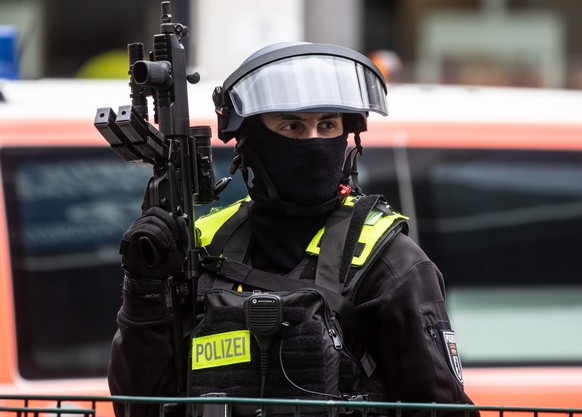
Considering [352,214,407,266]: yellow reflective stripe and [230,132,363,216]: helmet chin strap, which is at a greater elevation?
[230,132,363,216]: helmet chin strap

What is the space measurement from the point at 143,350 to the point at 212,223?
397 millimetres

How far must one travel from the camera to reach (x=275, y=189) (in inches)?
109

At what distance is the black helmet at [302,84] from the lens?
2709 mm

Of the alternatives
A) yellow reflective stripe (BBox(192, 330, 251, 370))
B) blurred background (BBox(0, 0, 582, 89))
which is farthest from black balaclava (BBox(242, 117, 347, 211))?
blurred background (BBox(0, 0, 582, 89))

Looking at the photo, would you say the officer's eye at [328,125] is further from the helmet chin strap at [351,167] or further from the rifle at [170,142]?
the rifle at [170,142]

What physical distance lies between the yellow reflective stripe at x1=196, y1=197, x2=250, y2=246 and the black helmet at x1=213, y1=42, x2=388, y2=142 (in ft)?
0.64

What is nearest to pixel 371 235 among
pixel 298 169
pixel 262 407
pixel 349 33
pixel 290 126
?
pixel 298 169

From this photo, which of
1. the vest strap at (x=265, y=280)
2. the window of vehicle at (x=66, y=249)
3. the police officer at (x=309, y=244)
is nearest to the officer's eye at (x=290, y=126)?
the police officer at (x=309, y=244)

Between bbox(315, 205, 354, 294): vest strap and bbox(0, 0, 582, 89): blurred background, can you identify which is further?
bbox(0, 0, 582, 89): blurred background

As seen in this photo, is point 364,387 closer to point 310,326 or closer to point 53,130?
point 310,326

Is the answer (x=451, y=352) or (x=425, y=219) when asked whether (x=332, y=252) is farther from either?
(x=425, y=219)

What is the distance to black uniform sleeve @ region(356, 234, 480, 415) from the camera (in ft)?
8.39

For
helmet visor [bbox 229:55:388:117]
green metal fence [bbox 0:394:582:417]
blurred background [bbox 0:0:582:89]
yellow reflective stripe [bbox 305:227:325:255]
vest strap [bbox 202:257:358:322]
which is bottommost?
green metal fence [bbox 0:394:582:417]

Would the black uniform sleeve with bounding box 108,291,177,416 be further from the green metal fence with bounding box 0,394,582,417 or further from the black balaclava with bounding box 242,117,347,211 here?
the black balaclava with bounding box 242,117,347,211
